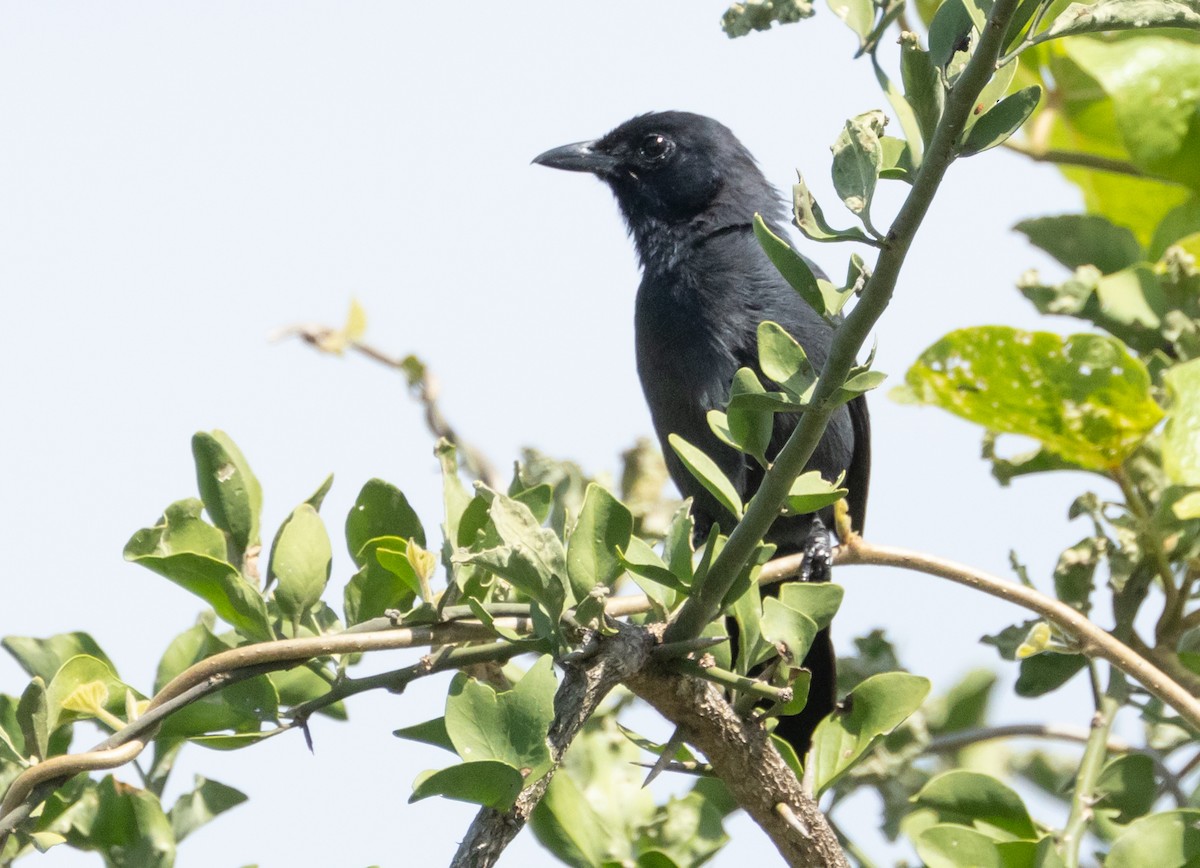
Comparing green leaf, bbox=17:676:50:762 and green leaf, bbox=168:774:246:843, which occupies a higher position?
green leaf, bbox=17:676:50:762

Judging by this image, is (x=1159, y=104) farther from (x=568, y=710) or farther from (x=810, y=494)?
(x=568, y=710)

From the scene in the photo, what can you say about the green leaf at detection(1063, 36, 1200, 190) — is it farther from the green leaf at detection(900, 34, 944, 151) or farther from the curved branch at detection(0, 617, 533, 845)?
the curved branch at detection(0, 617, 533, 845)

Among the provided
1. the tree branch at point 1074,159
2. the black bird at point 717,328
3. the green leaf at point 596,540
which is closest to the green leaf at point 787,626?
the green leaf at point 596,540

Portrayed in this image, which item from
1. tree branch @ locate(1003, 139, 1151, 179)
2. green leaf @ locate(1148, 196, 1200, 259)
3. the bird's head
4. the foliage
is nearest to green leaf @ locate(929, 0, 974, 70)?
the foliage


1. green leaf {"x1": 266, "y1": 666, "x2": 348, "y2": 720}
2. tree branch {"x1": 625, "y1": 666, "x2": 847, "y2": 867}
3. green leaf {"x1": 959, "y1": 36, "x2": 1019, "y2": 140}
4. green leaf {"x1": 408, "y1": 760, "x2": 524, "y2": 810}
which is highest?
green leaf {"x1": 959, "y1": 36, "x2": 1019, "y2": 140}

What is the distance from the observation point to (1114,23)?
4.44 feet

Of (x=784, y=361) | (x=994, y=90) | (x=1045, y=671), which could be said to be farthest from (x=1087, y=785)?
(x=994, y=90)

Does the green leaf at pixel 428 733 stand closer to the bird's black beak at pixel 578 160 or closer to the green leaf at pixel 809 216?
the green leaf at pixel 809 216

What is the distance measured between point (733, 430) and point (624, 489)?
2150mm

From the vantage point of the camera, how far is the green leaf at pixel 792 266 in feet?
4.78

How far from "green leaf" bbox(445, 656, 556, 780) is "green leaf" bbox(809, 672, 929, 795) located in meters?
0.67

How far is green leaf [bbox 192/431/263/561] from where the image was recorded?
6.85ft

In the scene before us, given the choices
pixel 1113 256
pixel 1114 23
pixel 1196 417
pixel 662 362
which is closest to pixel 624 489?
pixel 662 362

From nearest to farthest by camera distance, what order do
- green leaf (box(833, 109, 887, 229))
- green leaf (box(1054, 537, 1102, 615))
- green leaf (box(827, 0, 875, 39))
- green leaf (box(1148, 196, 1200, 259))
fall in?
1. green leaf (box(833, 109, 887, 229))
2. green leaf (box(827, 0, 875, 39))
3. green leaf (box(1054, 537, 1102, 615))
4. green leaf (box(1148, 196, 1200, 259))
